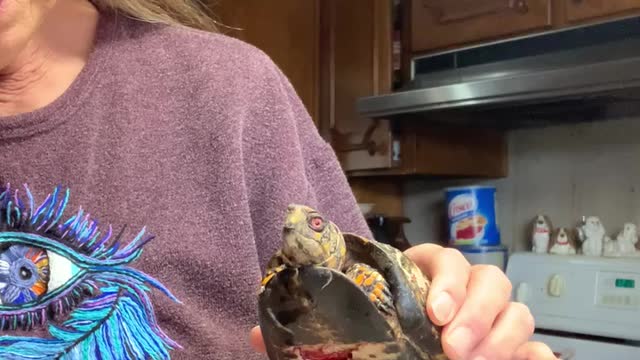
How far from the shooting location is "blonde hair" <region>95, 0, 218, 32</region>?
683mm

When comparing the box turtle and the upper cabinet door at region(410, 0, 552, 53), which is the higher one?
the upper cabinet door at region(410, 0, 552, 53)

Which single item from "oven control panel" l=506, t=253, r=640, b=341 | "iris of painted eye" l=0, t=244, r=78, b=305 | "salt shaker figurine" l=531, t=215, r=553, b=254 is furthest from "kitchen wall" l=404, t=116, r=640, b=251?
"iris of painted eye" l=0, t=244, r=78, b=305

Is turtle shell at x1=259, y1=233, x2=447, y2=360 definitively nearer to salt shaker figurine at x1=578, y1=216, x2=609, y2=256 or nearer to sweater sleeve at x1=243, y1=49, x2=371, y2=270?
sweater sleeve at x1=243, y1=49, x2=371, y2=270

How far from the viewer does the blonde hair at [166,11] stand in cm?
68

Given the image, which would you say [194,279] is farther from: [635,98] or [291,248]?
[635,98]

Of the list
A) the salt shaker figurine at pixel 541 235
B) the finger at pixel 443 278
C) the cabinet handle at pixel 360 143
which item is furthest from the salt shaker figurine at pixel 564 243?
the finger at pixel 443 278

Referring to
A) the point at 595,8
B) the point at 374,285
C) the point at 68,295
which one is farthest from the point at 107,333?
the point at 595,8

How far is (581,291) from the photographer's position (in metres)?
1.75

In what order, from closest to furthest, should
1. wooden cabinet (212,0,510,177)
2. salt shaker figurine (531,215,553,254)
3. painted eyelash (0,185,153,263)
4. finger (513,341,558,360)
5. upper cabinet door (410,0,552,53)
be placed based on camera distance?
finger (513,341,558,360) < painted eyelash (0,185,153,263) < upper cabinet door (410,0,552,53) < salt shaker figurine (531,215,553,254) < wooden cabinet (212,0,510,177)

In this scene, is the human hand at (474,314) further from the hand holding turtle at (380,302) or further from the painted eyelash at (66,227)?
the painted eyelash at (66,227)

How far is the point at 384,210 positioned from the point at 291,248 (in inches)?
79.0

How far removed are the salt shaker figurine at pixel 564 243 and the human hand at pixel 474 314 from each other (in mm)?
1449

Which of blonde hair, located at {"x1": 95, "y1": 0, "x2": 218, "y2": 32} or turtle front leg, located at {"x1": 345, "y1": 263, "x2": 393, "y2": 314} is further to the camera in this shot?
blonde hair, located at {"x1": 95, "y1": 0, "x2": 218, "y2": 32}

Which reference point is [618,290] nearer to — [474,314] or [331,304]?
[474,314]
